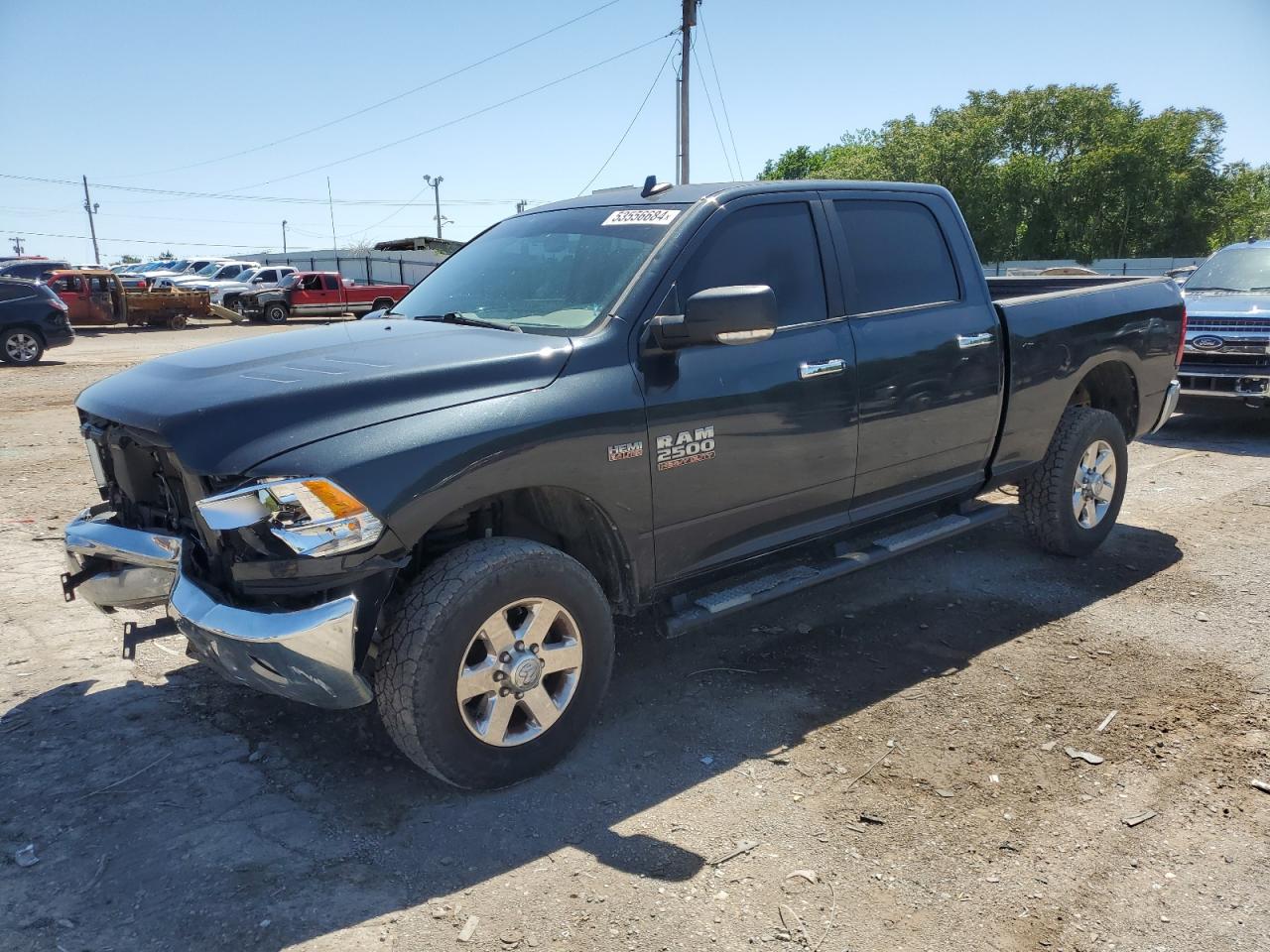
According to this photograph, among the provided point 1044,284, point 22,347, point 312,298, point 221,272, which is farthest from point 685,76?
point 221,272

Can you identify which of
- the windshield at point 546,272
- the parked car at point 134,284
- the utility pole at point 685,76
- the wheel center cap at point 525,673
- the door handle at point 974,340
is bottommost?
the wheel center cap at point 525,673

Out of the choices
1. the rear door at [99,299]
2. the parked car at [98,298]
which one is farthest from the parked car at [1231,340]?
the rear door at [99,299]

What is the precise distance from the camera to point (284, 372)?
3164mm

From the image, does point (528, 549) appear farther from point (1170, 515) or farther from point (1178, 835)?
point (1170, 515)

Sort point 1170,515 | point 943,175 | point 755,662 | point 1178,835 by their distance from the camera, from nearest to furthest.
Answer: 1. point 1178,835
2. point 755,662
3. point 1170,515
4. point 943,175

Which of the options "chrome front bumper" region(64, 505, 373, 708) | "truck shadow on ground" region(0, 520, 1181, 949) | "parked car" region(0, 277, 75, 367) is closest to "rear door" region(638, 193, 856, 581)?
"truck shadow on ground" region(0, 520, 1181, 949)

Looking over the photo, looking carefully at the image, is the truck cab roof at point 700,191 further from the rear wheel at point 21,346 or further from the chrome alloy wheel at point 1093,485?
the rear wheel at point 21,346

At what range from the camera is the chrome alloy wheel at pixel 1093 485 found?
5.38m

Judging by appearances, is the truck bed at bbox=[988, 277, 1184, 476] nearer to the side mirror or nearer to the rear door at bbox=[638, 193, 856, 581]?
the rear door at bbox=[638, 193, 856, 581]

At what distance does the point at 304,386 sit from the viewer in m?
2.99

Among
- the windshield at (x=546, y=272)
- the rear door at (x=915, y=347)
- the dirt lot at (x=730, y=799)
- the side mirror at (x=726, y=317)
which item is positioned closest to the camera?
the dirt lot at (x=730, y=799)

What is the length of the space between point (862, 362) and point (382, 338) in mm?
1975

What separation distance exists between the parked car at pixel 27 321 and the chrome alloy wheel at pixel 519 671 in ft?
57.7

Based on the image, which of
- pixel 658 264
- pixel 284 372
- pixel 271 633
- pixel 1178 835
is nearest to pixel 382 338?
pixel 284 372
